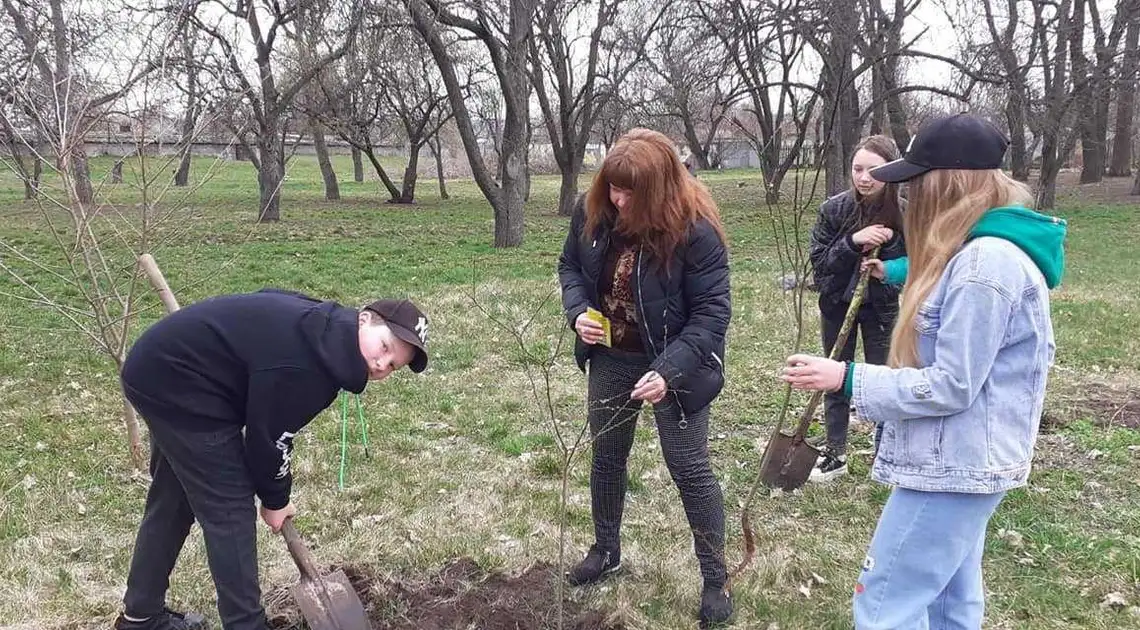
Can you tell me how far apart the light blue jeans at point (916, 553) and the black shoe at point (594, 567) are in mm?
1269

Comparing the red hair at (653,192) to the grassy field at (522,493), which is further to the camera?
the grassy field at (522,493)

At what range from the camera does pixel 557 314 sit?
7980mm

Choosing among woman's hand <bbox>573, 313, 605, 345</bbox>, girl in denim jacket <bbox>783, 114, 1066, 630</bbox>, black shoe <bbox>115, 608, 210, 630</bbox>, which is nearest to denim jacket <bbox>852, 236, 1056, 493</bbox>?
girl in denim jacket <bbox>783, 114, 1066, 630</bbox>

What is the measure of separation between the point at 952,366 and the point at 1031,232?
34 centimetres

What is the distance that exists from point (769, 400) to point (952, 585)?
3.28 m

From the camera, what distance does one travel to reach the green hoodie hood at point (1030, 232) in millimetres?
1806

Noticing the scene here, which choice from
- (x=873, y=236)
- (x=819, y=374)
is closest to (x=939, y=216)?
Result: (x=819, y=374)

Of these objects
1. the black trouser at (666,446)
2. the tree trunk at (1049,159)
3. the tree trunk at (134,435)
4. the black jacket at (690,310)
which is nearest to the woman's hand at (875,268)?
the black jacket at (690,310)

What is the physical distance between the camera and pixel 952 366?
180 centimetres

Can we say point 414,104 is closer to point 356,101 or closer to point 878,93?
point 356,101

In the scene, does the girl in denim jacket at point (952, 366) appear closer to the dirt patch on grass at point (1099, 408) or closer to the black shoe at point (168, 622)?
the black shoe at point (168, 622)

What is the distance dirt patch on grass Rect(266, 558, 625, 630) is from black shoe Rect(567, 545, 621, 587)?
102 millimetres

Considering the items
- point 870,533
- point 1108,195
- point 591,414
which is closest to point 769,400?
point 870,533

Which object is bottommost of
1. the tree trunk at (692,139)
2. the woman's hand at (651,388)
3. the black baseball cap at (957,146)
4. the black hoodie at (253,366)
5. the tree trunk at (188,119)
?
the woman's hand at (651,388)
